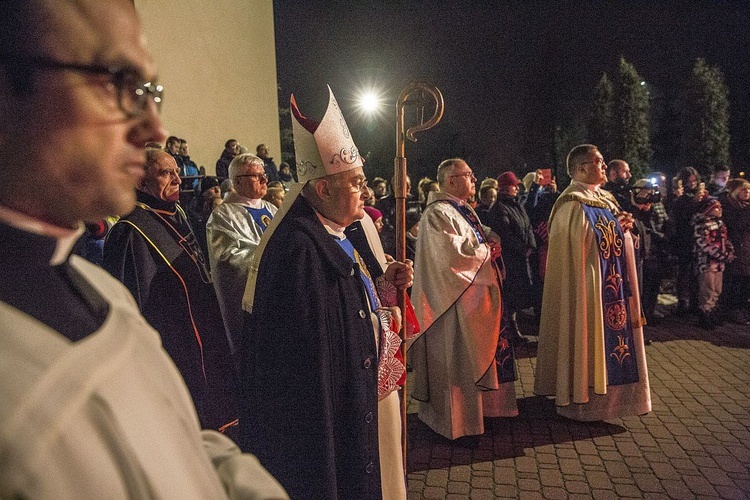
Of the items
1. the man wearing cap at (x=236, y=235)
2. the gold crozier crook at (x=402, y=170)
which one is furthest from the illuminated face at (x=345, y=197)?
the man wearing cap at (x=236, y=235)

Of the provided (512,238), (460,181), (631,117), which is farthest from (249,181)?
(631,117)

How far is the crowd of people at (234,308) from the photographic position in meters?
0.72

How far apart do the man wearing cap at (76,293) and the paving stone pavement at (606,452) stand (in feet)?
10.9

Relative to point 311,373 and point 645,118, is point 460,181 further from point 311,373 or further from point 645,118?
point 645,118

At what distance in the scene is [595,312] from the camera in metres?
4.71

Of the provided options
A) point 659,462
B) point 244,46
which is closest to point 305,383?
point 659,462

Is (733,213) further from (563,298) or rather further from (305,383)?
Answer: (305,383)

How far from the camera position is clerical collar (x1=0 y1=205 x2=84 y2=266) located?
2.59 ft

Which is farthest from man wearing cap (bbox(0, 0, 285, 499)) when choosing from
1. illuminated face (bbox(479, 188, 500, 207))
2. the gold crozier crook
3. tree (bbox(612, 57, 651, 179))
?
tree (bbox(612, 57, 651, 179))

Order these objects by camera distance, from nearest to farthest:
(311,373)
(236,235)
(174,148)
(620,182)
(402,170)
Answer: (311,373), (402,170), (236,235), (620,182), (174,148)

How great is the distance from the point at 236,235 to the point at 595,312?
3278 millimetres

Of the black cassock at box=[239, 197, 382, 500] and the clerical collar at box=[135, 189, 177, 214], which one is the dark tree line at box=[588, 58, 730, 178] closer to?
the clerical collar at box=[135, 189, 177, 214]

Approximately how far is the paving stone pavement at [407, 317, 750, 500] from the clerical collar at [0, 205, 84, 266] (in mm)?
3406

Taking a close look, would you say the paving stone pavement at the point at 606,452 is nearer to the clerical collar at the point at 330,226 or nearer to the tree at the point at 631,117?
the clerical collar at the point at 330,226
